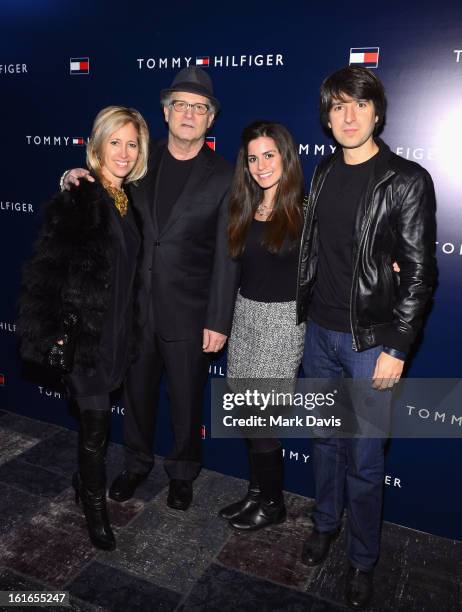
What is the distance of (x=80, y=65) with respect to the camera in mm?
3590

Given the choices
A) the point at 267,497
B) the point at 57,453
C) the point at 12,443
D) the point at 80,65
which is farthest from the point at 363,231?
the point at 12,443

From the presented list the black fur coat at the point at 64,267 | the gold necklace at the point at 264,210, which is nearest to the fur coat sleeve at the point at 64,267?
the black fur coat at the point at 64,267

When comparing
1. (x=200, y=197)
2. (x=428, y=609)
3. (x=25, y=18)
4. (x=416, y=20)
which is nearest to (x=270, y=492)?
(x=428, y=609)

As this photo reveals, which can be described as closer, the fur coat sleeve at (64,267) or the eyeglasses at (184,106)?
the fur coat sleeve at (64,267)

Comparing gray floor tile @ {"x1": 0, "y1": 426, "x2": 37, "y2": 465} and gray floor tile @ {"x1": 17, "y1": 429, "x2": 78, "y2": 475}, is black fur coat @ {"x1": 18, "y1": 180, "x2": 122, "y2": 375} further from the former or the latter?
gray floor tile @ {"x1": 0, "y1": 426, "x2": 37, "y2": 465}

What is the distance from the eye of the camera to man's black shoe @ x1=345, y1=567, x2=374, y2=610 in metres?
2.55

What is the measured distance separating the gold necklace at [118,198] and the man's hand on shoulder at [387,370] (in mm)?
1423

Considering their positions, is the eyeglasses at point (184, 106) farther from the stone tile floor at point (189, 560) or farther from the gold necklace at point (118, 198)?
the stone tile floor at point (189, 560)

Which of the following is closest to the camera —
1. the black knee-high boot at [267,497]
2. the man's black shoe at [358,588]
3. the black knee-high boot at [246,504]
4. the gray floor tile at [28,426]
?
the man's black shoe at [358,588]

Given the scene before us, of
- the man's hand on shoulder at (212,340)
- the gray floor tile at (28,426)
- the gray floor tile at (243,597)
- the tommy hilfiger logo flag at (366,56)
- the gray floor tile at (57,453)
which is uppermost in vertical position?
the tommy hilfiger logo flag at (366,56)

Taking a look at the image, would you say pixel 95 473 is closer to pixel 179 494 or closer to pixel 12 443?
pixel 179 494

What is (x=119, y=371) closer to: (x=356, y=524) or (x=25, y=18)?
(x=356, y=524)

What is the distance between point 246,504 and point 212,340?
103cm

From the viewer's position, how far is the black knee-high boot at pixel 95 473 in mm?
2736
